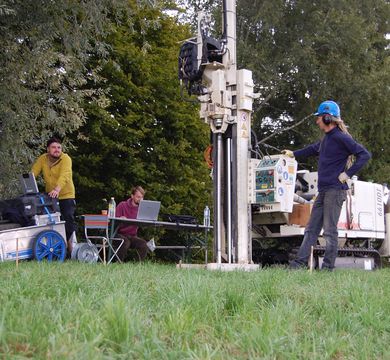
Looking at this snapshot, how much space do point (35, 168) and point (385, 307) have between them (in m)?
6.88

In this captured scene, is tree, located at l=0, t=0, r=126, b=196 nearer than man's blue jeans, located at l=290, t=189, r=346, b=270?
No

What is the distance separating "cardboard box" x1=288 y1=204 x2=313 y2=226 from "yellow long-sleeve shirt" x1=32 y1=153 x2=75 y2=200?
361 centimetres

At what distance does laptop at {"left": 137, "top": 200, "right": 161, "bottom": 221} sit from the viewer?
11.3 m

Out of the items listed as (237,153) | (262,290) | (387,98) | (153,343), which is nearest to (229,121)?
(237,153)

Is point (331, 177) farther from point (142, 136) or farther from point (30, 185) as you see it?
point (142, 136)

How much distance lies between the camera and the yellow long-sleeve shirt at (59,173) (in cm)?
988

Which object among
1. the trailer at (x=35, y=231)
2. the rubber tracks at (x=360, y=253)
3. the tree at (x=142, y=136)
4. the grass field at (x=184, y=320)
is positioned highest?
the tree at (x=142, y=136)

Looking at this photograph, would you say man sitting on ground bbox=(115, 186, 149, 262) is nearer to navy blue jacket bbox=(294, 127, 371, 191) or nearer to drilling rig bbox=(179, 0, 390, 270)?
drilling rig bbox=(179, 0, 390, 270)

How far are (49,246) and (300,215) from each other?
13.8ft

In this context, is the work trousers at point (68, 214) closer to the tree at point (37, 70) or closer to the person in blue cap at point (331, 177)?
the tree at point (37, 70)

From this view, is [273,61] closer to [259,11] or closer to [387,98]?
[259,11]

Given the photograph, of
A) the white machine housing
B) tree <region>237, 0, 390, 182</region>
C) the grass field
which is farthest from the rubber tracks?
tree <region>237, 0, 390, 182</region>

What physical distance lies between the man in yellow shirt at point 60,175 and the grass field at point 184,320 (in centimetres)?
499

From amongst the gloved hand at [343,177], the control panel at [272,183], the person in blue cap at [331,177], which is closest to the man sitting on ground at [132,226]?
the control panel at [272,183]
